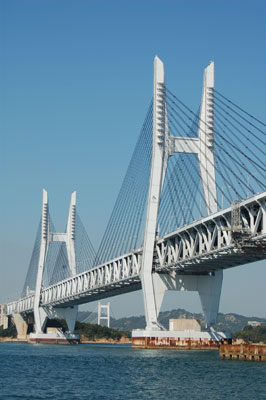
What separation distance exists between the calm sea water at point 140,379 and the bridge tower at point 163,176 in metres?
9.39

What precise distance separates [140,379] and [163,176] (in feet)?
78.3

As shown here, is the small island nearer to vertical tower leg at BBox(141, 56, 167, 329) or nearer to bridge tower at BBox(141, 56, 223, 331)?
bridge tower at BBox(141, 56, 223, 331)

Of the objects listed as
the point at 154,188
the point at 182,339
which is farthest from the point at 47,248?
the point at 154,188

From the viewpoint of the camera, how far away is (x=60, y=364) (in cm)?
5044

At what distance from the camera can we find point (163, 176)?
5822cm

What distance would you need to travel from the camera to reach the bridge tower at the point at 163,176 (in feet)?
190

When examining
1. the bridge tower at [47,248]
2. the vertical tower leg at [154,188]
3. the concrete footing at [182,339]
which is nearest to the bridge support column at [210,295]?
the concrete footing at [182,339]

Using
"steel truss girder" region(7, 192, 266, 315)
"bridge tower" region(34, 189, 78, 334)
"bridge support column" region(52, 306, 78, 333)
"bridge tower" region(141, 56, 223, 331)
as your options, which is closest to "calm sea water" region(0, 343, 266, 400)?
"steel truss girder" region(7, 192, 266, 315)

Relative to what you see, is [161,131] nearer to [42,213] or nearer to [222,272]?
[222,272]

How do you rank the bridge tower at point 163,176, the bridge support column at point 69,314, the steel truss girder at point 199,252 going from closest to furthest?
the steel truss girder at point 199,252
the bridge tower at point 163,176
the bridge support column at point 69,314

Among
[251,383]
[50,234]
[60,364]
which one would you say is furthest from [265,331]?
[251,383]

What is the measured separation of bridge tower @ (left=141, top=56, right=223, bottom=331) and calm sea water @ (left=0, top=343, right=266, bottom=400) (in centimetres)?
939

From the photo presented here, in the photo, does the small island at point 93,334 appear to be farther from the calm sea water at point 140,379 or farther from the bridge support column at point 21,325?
the calm sea water at point 140,379

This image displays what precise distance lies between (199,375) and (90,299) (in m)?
56.1
